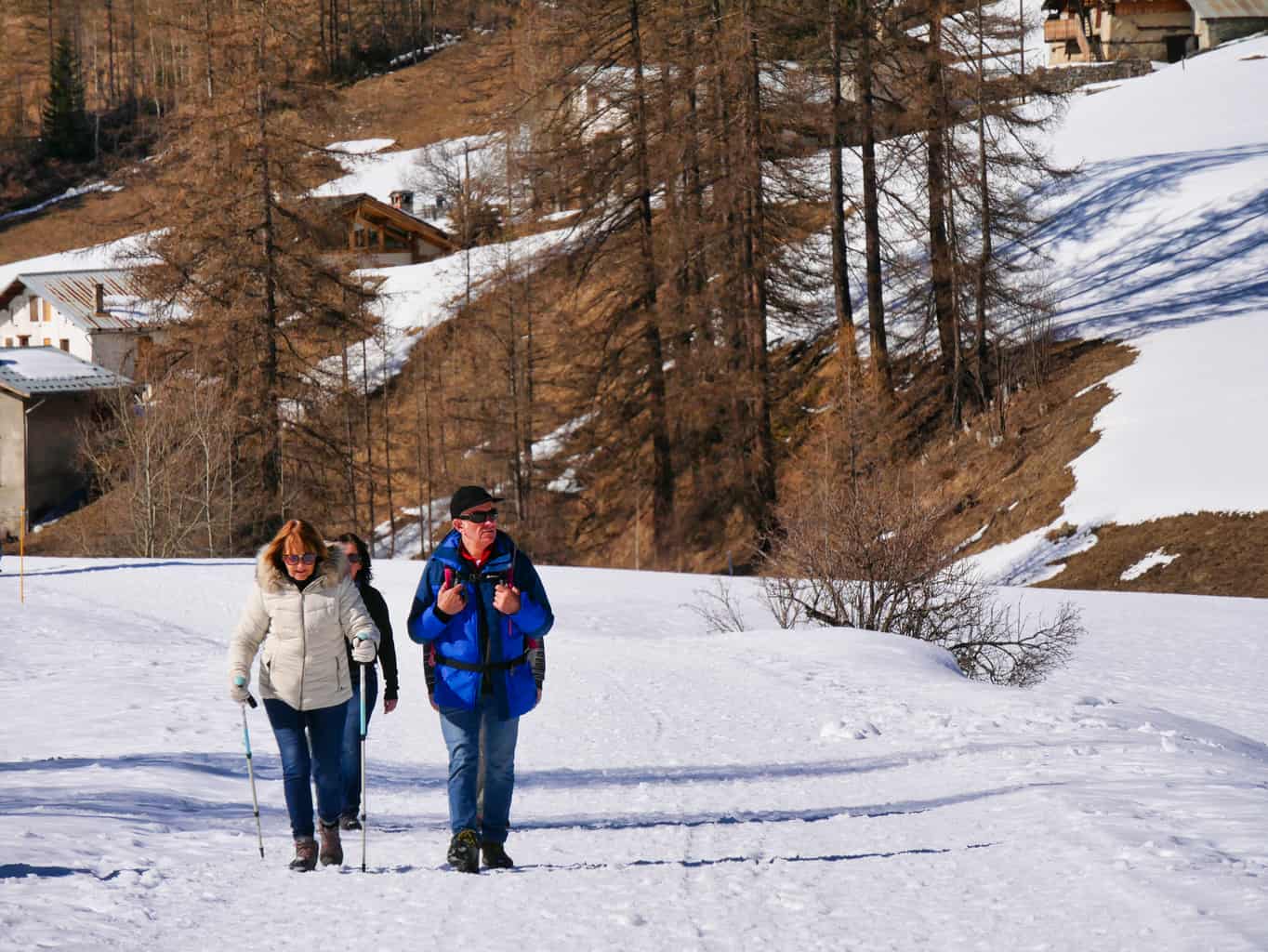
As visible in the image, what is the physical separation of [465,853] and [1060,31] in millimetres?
77540

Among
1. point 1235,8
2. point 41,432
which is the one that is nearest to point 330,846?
point 41,432

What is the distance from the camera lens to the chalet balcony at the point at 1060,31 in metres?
76.1

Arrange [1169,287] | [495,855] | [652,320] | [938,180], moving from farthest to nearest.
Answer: [1169,287] < [652,320] < [938,180] < [495,855]

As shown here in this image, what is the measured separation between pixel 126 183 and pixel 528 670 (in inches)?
1543

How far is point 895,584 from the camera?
17.8 m

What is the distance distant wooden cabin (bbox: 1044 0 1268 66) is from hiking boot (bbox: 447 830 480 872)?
73283 mm

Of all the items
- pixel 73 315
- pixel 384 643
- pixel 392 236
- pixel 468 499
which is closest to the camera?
pixel 468 499

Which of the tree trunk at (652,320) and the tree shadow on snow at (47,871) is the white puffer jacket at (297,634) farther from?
the tree trunk at (652,320)

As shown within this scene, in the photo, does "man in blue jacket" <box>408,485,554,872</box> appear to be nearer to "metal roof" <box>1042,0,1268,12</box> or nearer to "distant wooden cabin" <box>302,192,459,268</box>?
"distant wooden cabin" <box>302,192,459,268</box>

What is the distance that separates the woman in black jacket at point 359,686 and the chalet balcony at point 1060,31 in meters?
75.0

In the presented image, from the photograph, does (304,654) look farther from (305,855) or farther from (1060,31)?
(1060,31)

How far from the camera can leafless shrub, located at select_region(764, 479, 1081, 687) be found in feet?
57.3

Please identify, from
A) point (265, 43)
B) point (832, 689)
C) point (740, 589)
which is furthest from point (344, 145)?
point (832, 689)

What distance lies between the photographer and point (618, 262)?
122ft
